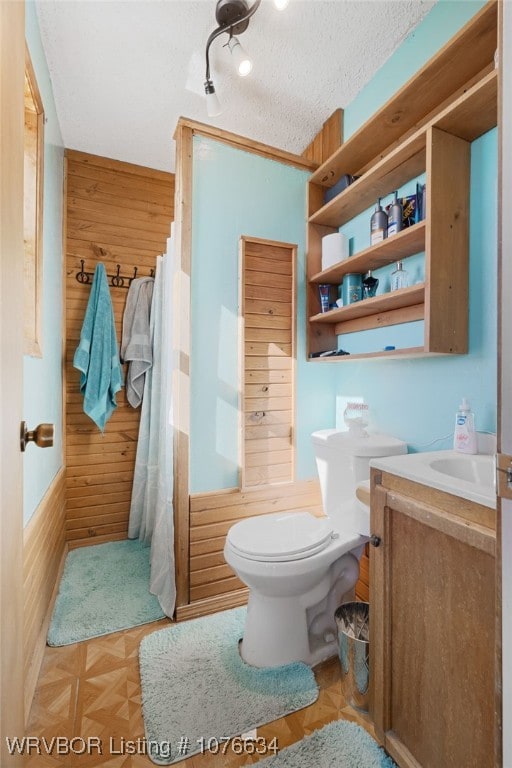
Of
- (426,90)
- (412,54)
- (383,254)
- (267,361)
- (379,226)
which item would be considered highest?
(412,54)

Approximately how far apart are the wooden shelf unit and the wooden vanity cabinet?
0.59m

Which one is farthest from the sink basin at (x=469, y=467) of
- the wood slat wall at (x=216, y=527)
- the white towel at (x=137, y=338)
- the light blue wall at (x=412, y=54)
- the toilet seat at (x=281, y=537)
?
the white towel at (x=137, y=338)

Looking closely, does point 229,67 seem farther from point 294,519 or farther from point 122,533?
point 122,533

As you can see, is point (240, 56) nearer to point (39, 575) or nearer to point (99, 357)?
point (99, 357)

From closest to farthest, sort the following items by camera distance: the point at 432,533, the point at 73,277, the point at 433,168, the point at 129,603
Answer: the point at 432,533
the point at 433,168
the point at 129,603
the point at 73,277

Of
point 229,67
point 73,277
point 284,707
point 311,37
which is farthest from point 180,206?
point 284,707

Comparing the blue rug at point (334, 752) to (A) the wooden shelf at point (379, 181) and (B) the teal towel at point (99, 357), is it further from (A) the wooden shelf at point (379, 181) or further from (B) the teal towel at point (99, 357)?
(A) the wooden shelf at point (379, 181)

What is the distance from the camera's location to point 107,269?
2.41 m

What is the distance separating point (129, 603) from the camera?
69.7 inches

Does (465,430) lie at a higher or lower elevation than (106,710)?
higher

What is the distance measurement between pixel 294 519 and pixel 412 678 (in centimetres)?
68

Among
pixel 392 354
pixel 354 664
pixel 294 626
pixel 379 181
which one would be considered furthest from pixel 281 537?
pixel 379 181

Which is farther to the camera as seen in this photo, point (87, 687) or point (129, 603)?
point (129, 603)

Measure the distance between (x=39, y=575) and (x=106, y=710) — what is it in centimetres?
52
